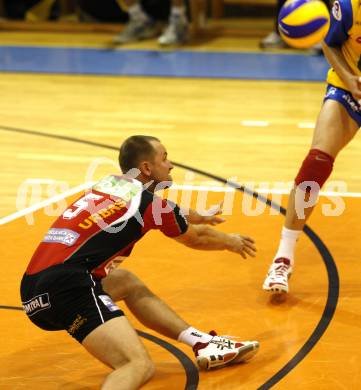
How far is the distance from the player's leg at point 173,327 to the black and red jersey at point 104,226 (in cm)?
16

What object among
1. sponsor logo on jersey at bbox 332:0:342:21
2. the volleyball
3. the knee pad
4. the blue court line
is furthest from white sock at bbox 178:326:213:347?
the blue court line

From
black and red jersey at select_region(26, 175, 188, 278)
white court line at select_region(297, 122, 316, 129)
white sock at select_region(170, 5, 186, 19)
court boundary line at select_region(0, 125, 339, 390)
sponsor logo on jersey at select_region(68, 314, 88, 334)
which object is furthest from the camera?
white sock at select_region(170, 5, 186, 19)

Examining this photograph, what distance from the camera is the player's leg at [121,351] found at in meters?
4.22

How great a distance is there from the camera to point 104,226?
14.9 ft

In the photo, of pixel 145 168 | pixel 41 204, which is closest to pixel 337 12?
pixel 145 168

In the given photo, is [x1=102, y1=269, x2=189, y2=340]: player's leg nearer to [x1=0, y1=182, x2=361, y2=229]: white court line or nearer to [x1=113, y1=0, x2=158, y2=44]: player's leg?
[x1=0, y1=182, x2=361, y2=229]: white court line

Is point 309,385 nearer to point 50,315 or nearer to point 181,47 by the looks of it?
point 50,315

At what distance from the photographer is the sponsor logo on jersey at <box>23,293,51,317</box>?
4.39 m

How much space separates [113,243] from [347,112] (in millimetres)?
1876

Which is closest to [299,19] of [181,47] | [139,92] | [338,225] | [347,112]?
[347,112]

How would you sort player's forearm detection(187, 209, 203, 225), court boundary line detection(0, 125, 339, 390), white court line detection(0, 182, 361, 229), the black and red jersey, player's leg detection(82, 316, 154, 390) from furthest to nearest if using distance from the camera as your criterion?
white court line detection(0, 182, 361, 229) → player's forearm detection(187, 209, 203, 225) → court boundary line detection(0, 125, 339, 390) → the black and red jersey → player's leg detection(82, 316, 154, 390)

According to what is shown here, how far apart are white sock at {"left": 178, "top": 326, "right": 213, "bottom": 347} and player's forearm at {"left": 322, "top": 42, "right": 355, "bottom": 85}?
1857 mm

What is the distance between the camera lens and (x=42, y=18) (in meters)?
14.8

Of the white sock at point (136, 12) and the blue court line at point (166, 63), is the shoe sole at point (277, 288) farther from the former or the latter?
the white sock at point (136, 12)
